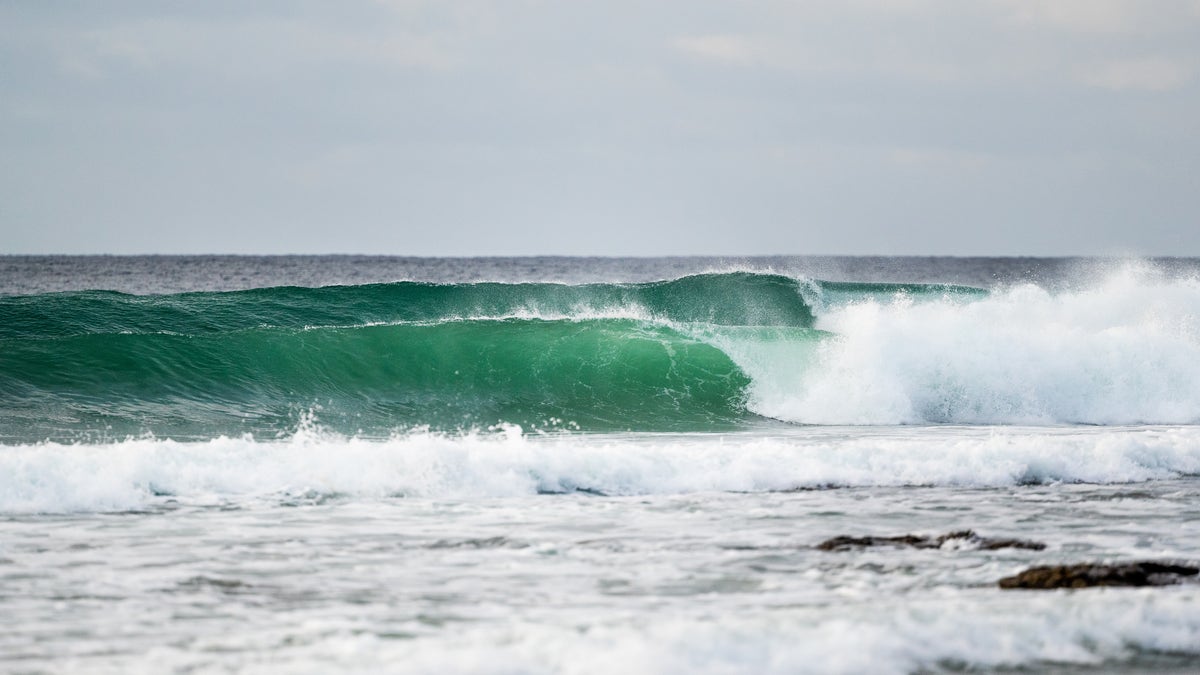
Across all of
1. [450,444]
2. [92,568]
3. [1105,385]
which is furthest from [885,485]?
[1105,385]

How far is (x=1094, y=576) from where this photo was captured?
5770mm

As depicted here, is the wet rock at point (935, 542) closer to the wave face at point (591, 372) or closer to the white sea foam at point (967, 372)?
the wave face at point (591, 372)

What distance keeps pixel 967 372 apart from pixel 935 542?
1014 cm

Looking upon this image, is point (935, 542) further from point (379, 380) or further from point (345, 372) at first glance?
point (345, 372)

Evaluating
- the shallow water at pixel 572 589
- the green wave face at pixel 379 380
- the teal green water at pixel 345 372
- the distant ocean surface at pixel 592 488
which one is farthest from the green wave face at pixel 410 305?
the shallow water at pixel 572 589

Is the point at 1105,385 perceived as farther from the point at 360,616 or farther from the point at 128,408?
the point at 360,616

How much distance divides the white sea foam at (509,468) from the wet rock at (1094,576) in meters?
3.55

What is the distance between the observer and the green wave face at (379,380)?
14.4m

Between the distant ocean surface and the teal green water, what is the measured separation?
0.07m

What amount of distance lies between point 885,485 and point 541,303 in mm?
15462

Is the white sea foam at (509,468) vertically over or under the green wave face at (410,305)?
under

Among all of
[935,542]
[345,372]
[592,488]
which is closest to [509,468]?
[592,488]

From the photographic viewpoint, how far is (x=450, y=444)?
972 centimetres

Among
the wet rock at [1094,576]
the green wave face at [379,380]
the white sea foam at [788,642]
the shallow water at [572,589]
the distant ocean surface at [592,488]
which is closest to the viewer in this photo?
the white sea foam at [788,642]
